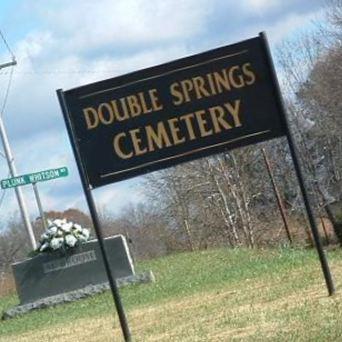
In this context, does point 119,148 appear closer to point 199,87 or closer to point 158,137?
point 158,137

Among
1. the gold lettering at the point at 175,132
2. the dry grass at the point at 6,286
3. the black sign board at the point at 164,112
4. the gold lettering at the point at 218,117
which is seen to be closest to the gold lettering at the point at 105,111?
the black sign board at the point at 164,112

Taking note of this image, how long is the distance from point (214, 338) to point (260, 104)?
8.68 feet

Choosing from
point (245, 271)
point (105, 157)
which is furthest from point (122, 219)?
point (105, 157)

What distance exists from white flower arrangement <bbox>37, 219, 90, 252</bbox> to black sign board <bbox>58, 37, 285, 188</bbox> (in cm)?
1041

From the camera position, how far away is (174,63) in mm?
10289

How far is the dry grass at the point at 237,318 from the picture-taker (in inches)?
350

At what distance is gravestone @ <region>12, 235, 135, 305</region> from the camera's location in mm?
20641

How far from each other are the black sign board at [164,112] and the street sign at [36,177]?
12.8m

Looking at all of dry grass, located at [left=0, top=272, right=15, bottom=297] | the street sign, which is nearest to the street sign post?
the street sign

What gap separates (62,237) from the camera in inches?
809

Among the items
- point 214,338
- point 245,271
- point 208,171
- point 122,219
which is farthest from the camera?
point 122,219

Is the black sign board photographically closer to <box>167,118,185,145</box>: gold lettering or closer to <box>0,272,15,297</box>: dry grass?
<box>167,118,185,145</box>: gold lettering

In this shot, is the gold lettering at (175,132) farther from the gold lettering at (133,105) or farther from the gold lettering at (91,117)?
the gold lettering at (91,117)

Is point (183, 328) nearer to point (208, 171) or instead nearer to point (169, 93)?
point (169, 93)
